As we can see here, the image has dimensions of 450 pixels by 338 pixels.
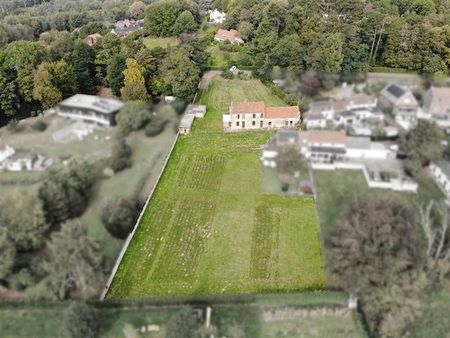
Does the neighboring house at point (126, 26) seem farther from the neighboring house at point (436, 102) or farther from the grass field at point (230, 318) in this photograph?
the grass field at point (230, 318)

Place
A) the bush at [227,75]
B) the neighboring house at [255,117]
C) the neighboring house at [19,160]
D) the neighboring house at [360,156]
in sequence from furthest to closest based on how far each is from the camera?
the bush at [227,75] < the neighboring house at [255,117] < the neighboring house at [360,156] < the neighboring house at [19,160]

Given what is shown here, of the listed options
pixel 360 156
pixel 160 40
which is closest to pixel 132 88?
pixel 360 156

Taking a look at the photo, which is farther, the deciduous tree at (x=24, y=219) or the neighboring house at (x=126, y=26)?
the neighboring house at (x=126, y=26)

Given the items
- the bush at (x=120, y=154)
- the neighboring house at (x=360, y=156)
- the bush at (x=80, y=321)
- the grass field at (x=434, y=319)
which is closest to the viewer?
the bush at (x=120, y=154)

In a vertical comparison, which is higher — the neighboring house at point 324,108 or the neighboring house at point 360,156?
the neighboring house at point 324,108

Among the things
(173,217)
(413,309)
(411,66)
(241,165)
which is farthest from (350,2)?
(413,309)

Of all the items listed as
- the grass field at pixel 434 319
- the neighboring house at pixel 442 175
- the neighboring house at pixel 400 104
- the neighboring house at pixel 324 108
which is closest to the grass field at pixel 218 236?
the grass field at pixel 434 319

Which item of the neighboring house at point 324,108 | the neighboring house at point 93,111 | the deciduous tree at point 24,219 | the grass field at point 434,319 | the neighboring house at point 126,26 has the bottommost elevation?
the grass field at point 434,319

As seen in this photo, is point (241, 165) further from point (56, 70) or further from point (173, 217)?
point (56, 70)
